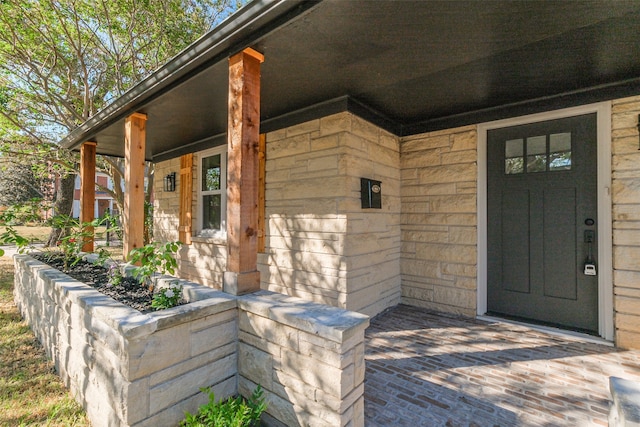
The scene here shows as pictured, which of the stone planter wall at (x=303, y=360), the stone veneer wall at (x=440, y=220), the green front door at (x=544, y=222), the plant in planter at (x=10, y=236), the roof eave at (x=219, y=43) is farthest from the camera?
the stone veneer wall at (x=440, y=220)

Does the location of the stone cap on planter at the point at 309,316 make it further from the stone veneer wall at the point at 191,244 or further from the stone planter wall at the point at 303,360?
the stone veneer wall at the point at 191,244

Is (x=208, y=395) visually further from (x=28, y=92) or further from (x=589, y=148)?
(x=28, y=92)

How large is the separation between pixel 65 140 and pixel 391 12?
496 cm

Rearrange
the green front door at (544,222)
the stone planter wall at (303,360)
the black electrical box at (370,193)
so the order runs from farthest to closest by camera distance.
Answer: the black electrical box at (370,193)
the green front door at (544,222)
the stone planter wall at (303,360)

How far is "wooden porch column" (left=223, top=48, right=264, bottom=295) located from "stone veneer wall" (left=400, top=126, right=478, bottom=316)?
233 cm

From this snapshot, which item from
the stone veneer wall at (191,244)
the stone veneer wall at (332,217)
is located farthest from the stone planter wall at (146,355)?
the stone veneer wall at (191,244)

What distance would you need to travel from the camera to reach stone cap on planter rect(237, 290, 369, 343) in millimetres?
1411

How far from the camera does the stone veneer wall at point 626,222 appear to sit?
247 centimetres

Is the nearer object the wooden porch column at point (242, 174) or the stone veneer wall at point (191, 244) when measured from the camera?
the wooden porch column at point (242, 174)

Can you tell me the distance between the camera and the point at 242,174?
6.31ft

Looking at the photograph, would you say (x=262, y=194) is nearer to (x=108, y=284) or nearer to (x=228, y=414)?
(x=108, y=284)

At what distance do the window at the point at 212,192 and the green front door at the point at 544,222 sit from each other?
143 inches

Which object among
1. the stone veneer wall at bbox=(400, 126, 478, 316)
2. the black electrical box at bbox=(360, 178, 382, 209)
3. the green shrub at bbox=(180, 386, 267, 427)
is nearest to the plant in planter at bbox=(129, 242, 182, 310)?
the green shrub at bbox=(180, 386, 267, 427)

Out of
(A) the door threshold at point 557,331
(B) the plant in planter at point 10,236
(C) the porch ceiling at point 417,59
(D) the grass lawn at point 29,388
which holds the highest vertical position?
(C) the porch ceiling at point 417,59
